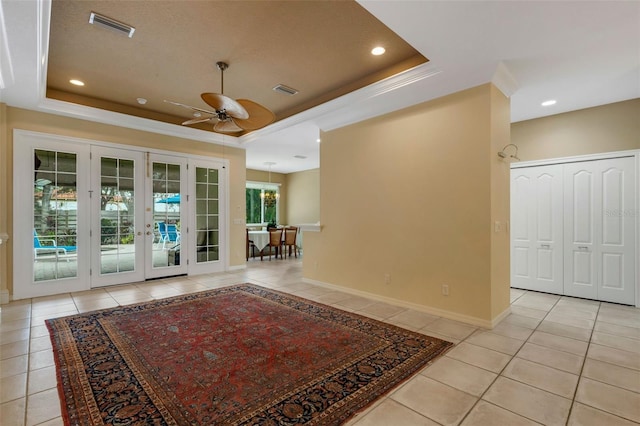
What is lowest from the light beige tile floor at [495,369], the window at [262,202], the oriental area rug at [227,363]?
the light beige tile floor at [495,369]

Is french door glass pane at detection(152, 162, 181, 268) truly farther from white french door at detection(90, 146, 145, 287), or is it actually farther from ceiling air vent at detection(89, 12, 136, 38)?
ceiling air vent at detection(89, 12, 136, 38)

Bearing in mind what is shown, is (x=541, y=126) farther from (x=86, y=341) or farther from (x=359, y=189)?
(x=86, y=341)

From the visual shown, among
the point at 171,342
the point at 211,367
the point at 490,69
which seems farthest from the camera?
the point at 490,69

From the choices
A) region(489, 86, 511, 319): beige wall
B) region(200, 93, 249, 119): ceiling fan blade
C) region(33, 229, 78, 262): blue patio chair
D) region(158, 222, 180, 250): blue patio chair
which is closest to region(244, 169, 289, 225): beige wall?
region(158, 222, 180, 250): blue patio chair

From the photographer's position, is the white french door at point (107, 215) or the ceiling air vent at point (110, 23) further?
the white french door at point (107, 215)

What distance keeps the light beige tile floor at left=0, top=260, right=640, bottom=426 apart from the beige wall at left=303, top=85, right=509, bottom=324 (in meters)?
0.43

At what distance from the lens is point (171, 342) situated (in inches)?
112

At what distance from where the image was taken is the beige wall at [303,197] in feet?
32.9

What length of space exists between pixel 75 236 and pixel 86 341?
261 cm

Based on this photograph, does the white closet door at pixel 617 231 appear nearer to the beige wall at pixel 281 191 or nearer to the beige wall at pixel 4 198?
the beige wall at pixel 4 198

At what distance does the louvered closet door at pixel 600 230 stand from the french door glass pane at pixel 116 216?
7155mm

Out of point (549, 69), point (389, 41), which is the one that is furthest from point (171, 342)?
point (549, 69)

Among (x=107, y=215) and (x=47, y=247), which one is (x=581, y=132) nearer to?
(x=107, y=215)

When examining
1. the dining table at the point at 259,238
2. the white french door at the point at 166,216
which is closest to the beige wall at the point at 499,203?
the white french door at the point at 166,216
